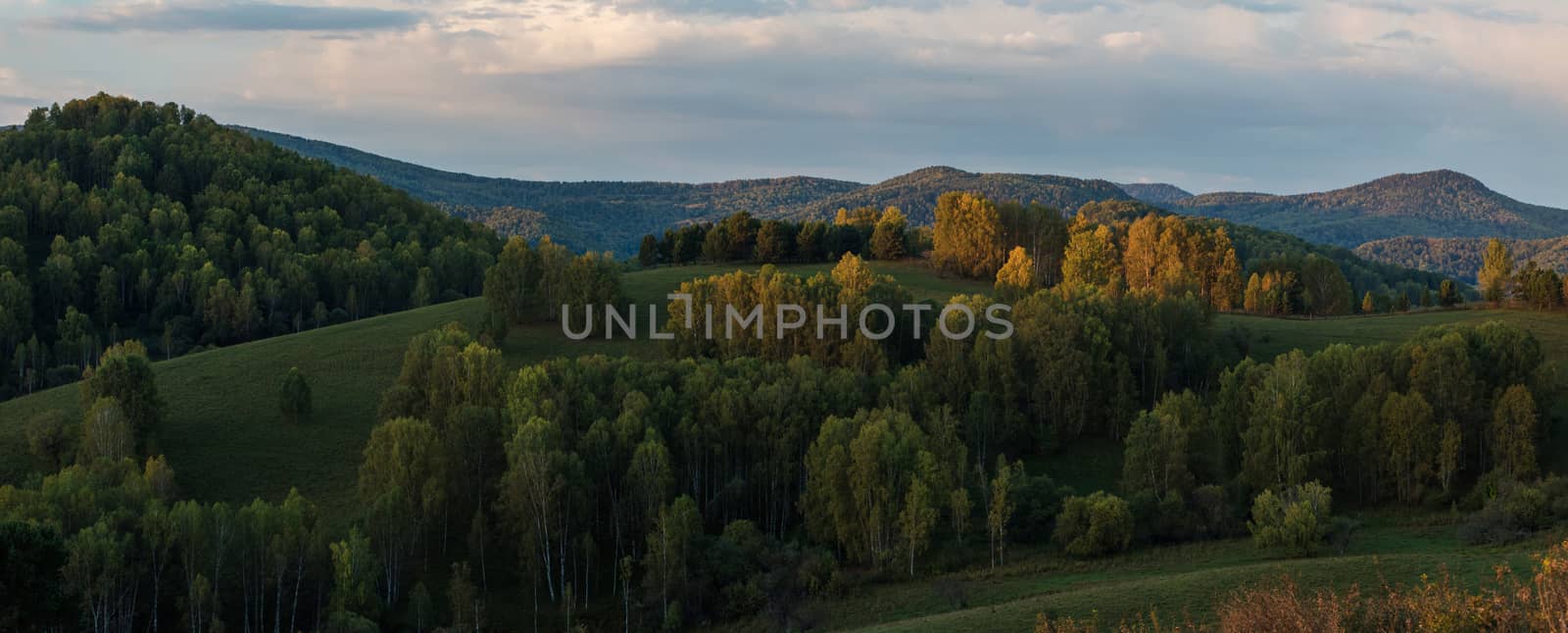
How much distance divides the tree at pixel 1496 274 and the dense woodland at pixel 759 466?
20.4 feet

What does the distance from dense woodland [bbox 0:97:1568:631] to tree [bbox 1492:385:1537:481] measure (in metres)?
0.15

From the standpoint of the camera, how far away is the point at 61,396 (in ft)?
229

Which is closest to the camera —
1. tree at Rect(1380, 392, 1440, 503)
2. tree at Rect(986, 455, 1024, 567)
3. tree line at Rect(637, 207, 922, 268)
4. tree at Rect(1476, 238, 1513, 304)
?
tree at Rect(986, 455, 1024, 567)

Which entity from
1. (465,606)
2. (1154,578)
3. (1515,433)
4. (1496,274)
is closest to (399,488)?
(465,606)

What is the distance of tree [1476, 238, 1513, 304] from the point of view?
9356 centimetres

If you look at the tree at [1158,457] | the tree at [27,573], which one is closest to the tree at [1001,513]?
the tree at [1158,457]

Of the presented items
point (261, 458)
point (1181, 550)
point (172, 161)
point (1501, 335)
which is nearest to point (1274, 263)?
point (1501, 335)

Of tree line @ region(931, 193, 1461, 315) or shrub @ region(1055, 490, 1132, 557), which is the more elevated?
tree line @ region(931, 193, 1461, 315)

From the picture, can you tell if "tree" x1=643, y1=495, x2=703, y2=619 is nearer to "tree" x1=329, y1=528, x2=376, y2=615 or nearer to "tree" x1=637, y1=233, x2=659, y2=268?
"tree" x1=329, y1=528, x2=376, y2=615

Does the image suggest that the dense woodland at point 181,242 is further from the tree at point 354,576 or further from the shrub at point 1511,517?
the shrub at point 1511,517

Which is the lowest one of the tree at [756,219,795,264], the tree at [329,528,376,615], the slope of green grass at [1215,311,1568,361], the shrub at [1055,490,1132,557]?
the tree at [329,528,376,615]

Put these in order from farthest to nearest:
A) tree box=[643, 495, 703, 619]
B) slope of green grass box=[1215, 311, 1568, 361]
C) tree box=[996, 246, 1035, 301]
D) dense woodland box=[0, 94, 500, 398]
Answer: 1. dense woodland box=[0, 94, 500, 398]
2. tree box=[996, 246, 1035, 301]
3. slope of green grass box=[1215, 311, 1568, 361]
4. tree box=[643, 495, 703, 619]

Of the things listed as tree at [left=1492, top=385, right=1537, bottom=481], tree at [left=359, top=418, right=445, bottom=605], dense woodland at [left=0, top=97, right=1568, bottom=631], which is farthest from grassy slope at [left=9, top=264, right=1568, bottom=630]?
tree at [left=1492, top=385, right=1537, bottom=481]

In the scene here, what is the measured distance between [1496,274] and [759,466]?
235 feet
